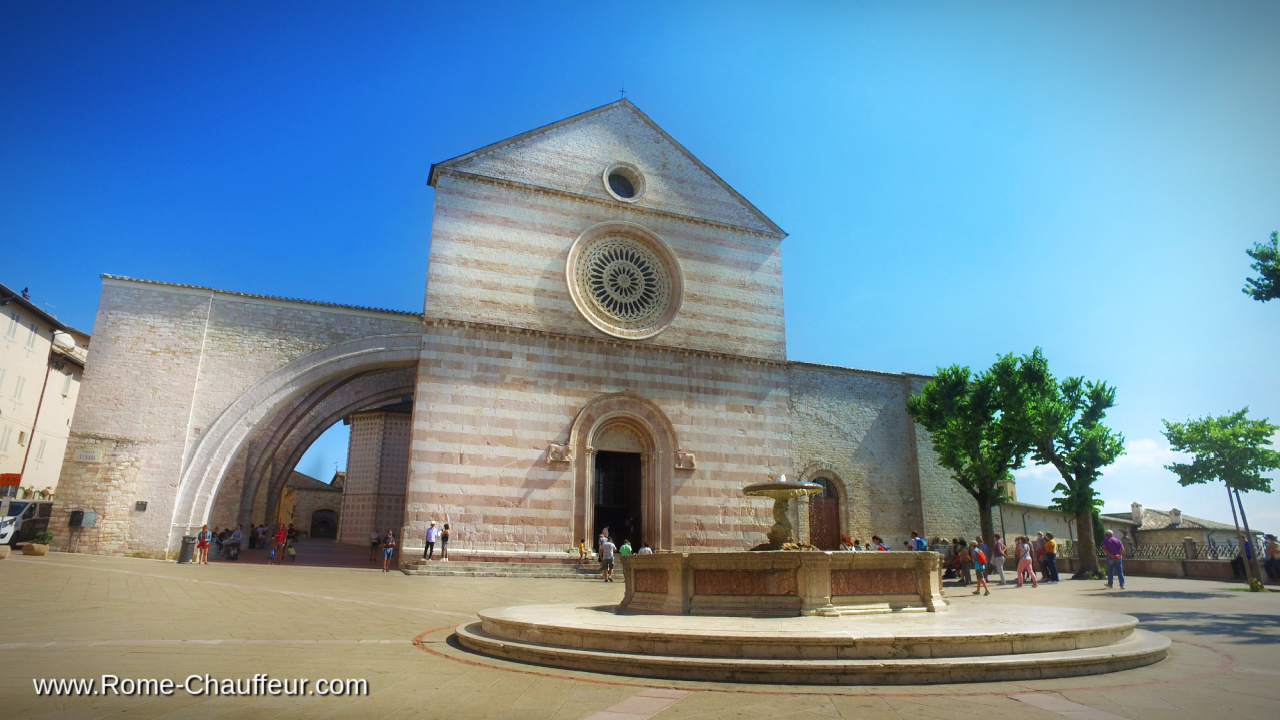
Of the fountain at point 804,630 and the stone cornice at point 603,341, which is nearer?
the fountain at point 804,630

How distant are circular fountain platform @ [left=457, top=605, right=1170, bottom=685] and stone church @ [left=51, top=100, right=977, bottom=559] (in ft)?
40.8

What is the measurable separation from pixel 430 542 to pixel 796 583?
12493mm

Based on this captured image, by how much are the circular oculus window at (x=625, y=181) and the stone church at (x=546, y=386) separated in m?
0.08

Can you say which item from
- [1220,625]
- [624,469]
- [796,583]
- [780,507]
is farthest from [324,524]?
[1220,625]

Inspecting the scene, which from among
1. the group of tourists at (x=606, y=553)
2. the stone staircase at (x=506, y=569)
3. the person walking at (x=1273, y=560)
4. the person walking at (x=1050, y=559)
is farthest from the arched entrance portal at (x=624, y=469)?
the person walking at (x=1273, y=560)

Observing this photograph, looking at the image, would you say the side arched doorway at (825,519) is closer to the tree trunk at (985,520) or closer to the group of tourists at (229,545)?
the tree trunk at (985,520)

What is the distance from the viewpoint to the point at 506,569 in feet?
61.5

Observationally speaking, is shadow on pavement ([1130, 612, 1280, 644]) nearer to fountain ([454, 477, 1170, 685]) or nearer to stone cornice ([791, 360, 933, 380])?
fountain ([454, 477, 1170, 685])

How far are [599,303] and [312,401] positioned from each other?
10.1 meters

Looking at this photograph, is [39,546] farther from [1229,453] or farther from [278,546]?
[1229,453]

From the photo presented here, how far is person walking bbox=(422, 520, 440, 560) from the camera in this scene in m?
18.2

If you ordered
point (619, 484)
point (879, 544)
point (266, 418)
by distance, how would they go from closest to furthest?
point (266, 418) < point (879, 544) < point (619, 484)

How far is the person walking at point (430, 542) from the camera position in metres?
18.2

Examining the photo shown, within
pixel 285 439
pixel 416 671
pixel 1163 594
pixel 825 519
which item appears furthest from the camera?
pixel 285 439
